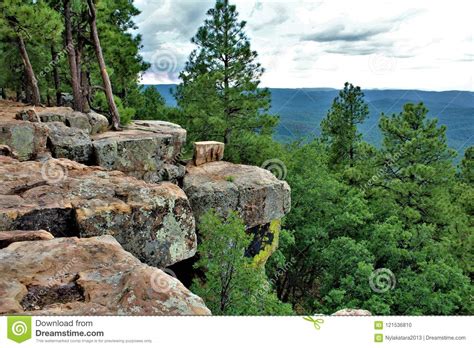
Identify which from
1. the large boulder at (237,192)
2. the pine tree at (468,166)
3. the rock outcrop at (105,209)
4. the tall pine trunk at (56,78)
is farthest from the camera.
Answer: the pine tree at (468,166)

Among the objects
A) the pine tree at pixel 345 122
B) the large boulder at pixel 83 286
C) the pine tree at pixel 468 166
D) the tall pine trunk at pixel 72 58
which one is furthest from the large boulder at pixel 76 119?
the pine tree at pixel 468 166

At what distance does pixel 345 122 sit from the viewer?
34531 millimetres

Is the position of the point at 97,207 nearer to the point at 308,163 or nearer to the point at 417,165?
the point at 308,163

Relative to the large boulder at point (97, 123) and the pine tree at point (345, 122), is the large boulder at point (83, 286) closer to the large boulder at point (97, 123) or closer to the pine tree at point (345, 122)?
the large boulder at point (97, 123)

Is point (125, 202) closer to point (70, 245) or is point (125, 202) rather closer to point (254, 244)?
point (70, 245)

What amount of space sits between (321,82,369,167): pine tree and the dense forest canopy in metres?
5.43

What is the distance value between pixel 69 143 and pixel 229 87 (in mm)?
11633

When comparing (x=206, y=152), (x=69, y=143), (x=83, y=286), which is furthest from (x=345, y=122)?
(x=83, y=286)

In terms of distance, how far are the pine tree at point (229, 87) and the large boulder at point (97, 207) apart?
1159 centimetres

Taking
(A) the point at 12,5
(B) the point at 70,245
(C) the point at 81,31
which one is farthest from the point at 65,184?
(C) the point at 81,31

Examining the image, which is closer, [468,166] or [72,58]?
[72,58]

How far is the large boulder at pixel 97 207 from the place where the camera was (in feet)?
28.9

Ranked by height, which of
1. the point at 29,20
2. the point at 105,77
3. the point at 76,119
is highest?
the point at 29,20

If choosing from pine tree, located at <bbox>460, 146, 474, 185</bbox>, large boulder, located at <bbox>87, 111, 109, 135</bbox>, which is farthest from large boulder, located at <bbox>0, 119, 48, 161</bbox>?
pine tree, located at <bbox>460, 146, 474, 185</bbox>
